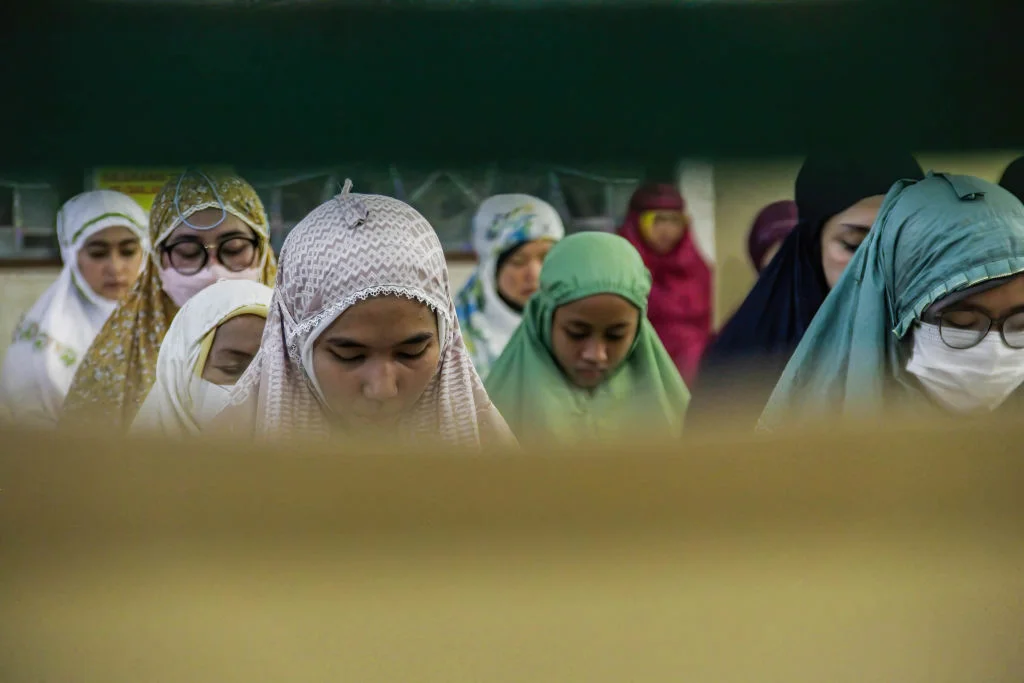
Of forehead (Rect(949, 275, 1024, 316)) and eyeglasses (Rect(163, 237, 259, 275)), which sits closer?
forehead (Rect(949, 275, 1024, 316))

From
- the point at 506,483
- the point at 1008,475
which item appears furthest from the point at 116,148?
the point at 1008,475

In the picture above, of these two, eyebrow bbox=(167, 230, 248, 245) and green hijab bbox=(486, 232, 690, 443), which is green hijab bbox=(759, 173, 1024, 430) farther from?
eyebrow bbox=(167, 230, 248, 245)

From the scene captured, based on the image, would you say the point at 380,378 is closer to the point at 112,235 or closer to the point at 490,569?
the point at 490,569

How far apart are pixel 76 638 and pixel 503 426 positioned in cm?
86

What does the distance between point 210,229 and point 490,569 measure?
89cm

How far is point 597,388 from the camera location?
9.55 ft

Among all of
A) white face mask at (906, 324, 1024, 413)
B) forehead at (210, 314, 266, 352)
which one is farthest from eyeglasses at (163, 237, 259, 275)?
white face mask at (906, 324, 1024, 413)

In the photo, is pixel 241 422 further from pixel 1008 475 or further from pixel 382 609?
pixel 1008 475

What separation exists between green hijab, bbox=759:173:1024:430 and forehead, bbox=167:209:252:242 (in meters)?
1.13

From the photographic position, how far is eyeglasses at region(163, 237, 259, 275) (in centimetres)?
263

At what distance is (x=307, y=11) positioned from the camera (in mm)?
2111

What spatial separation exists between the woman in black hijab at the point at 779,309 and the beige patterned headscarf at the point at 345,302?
0.68m

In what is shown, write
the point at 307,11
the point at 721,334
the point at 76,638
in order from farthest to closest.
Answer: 1. the point at 721,334
2. the point at 76,638
3. the point at 307,11

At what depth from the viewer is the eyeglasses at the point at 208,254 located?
2626 millimetres
